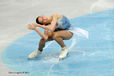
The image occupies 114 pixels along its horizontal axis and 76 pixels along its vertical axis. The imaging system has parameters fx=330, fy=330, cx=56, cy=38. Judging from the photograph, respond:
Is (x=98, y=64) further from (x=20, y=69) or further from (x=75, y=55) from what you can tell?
(x=20, y=69)

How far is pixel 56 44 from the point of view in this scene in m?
4.77

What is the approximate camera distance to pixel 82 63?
4121mm

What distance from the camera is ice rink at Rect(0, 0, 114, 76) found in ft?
13.3

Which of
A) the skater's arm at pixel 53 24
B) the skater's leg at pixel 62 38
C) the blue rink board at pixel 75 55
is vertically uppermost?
the skater's arm at pixel 53 24

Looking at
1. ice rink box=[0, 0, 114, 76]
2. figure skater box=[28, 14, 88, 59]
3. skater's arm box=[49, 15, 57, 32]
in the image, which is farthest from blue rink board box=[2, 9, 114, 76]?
skater's arm box=[49, 15, 57, 32]

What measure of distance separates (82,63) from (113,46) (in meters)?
0.59

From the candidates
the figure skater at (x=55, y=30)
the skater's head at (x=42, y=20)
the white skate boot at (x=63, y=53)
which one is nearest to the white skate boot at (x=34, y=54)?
the figure skater at (x=55, y=30)

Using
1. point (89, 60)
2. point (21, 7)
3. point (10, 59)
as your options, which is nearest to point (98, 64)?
point (89, 60)

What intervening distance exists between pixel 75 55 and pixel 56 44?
0.50m

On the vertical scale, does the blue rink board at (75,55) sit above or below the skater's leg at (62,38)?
below

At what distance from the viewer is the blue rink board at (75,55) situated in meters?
3.99

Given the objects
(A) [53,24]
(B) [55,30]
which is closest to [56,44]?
(B) [55,30]

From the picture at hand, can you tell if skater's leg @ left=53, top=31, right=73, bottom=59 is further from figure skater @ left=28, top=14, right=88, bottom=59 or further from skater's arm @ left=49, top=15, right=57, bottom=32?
skater's arm @ left=49, top=15, right=57, bottom=32

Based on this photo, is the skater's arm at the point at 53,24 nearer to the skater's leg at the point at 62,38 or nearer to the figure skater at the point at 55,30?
the figure skater at the point at 55,30
